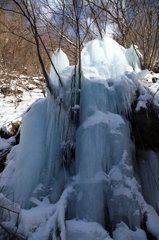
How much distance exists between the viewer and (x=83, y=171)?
1834mm

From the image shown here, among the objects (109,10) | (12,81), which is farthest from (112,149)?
Answer: (12,81)

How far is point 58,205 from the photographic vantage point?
1669 mm

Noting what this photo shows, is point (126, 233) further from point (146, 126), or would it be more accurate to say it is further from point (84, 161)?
point (146, 126)

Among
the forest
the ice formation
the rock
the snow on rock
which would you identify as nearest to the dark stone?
the forest

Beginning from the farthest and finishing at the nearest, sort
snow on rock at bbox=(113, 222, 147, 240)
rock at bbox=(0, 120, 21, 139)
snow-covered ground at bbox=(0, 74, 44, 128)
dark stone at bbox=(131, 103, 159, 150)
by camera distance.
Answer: snow-covered ground at bbox=(0, 74, 44, 128) < rock at bbox=(0, 120, 21, 139) < dark stone at bbox=(131, 103, 159, 150) < snow on rock at bbox=(113, 222, 147, 240)

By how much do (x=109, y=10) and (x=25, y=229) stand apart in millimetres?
5169

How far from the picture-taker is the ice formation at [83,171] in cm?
154

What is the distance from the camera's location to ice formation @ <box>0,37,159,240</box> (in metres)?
1.54

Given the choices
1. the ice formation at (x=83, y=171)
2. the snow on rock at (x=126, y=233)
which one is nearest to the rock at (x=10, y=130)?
the ice formation at (x=83, y=171)

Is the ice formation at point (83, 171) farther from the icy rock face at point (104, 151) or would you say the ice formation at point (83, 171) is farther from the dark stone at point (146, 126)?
the dark stone at point (146, 126)

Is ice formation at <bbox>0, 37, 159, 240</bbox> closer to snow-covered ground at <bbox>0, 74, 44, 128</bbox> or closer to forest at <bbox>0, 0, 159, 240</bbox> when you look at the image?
forest at <bbox>0, 0, 159, 240</bbox>

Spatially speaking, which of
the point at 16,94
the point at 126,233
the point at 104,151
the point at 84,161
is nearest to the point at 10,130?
the point at 84,161

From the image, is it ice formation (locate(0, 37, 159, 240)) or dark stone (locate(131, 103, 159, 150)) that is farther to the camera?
dark stone (locate(131, 103, 159, 150))

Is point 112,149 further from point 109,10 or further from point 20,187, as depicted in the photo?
point 109,10
